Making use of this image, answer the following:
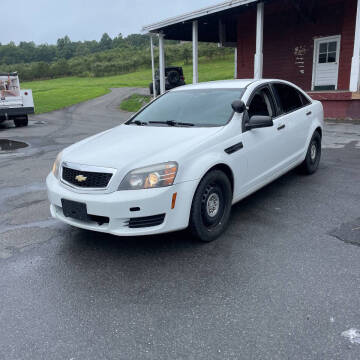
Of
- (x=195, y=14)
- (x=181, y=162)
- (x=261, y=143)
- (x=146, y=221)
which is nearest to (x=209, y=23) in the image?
(x=195, y=14)

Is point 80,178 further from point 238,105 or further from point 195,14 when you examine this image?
point 195,14

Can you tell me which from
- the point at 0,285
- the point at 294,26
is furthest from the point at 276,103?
the point at 294,26

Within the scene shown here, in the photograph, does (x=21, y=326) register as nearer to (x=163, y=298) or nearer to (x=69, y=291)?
(x=69, y=291)

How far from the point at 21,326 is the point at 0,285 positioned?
0.71 meters

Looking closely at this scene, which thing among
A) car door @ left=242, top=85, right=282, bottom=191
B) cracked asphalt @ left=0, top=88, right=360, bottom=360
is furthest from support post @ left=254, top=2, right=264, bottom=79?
cracked asphalt @ left=0, top=88, right=360, bottom=360

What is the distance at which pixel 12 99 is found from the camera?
1534cm

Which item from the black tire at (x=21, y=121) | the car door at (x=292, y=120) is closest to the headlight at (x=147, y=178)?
the car door at (x=292, y=120)

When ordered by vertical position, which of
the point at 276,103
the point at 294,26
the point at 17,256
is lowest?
the point at 17,256

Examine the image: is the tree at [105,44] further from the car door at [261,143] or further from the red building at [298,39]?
the car door at [261,143]

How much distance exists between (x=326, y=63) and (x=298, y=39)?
174 centimetres

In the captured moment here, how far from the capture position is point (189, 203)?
3.51 meters

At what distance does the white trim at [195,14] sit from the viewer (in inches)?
552

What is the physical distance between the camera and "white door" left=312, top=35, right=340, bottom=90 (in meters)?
15.4

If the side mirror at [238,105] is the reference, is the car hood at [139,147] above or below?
below
